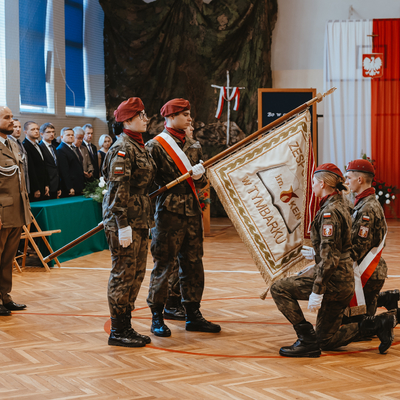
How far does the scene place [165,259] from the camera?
13.3 ft

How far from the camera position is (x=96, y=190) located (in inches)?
326

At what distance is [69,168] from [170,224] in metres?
5.22

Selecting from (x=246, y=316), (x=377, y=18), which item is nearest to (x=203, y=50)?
(x=377, y=18)

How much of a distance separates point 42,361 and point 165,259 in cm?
108

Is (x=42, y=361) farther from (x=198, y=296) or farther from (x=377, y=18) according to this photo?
(x=377, y=18)

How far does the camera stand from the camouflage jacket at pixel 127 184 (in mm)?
3576

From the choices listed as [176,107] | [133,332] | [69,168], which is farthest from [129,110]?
[69,168]

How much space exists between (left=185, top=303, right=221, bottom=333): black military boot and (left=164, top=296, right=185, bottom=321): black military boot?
0.95 feet

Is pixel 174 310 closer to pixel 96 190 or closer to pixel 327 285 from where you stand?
pixel 327 285

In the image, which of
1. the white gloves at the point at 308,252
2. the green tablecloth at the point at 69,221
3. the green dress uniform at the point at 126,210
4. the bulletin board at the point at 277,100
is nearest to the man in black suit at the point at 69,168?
the green tablecloth at the point at 69,221

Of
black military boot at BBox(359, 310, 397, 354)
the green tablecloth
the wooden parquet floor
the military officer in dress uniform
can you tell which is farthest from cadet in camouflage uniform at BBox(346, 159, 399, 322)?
the green tablecloth

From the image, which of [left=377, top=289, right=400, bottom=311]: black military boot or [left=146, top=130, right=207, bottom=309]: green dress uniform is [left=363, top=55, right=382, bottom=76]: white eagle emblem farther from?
[left=146, top=130, right=207, bottom=309]: green dress uniform

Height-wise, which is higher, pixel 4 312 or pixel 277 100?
pixel 277 100

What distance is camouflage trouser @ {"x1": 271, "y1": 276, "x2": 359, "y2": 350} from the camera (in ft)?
11.4
